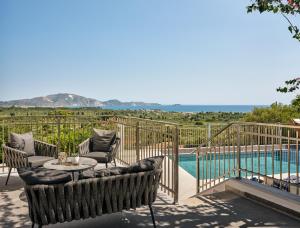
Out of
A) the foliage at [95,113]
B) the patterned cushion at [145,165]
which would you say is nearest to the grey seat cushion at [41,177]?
the patterned cushion at [145,165]

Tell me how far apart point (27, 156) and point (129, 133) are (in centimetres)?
228

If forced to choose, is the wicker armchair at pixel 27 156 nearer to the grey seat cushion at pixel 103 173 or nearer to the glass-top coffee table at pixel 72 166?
the glass-top coffee table at pixel 72 166

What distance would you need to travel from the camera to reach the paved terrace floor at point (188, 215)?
4379mm

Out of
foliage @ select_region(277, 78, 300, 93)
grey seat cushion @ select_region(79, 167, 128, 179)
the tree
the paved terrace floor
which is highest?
the tree

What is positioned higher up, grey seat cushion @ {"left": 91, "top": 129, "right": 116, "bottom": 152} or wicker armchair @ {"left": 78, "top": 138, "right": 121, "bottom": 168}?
grey seat cushion @ {"left": 91, "top": 129, "right": 116, "bottom": 152}

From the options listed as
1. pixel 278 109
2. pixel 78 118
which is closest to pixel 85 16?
pixel 278 109

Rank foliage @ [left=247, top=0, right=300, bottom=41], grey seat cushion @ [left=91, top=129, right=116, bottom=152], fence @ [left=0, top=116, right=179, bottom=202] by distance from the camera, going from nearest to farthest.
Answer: foliage @ [left=247, top=0, right=300, bottom=41] < fence @ [left=0, top=116, right=179, bottom=202] < grey seat cushion @ [left=91, top=129, right=116, bottom=152]

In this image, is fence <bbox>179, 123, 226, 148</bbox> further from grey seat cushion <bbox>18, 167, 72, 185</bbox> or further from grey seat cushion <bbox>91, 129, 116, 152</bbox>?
grey seat cushion <bbox>18, 167, 72, 185</bbox>

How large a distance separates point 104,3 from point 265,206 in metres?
26.0

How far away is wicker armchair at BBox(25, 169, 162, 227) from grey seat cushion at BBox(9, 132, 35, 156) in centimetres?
324

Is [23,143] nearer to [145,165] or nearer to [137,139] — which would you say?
[137,139]

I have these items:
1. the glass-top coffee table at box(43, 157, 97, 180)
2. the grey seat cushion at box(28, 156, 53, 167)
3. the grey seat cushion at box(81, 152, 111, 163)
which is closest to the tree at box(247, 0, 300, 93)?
the glass-top coffee table at box(43, 157, 97, 180)

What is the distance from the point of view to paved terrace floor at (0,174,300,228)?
4379mm

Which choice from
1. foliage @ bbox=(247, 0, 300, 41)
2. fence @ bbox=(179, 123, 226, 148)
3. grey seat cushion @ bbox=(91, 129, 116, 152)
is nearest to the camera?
foliage @ bbox=(247, 0, 300, 41)
